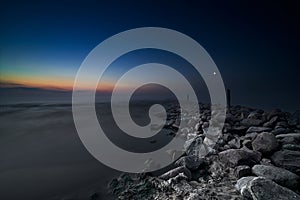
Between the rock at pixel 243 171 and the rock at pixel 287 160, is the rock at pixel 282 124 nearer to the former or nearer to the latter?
the rock at pixel 287 160

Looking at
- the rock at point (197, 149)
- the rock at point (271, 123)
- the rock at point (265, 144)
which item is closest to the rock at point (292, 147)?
the rock at point (265, 144)

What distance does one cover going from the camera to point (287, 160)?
90.7 inches

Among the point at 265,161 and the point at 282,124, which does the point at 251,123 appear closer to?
the point at 282,124

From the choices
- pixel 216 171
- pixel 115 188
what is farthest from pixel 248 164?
pixel 115 188

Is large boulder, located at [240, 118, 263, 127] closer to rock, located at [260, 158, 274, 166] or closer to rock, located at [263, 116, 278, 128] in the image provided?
rock, located at [263, 116, 278, 128]

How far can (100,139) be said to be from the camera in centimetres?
481

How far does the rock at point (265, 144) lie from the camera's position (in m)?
2.62

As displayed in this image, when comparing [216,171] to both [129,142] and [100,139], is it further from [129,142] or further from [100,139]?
[100,139]

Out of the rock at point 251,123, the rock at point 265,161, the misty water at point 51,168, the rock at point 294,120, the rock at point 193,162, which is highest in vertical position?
the rock at point 294,120

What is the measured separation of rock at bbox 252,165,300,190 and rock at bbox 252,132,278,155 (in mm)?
744

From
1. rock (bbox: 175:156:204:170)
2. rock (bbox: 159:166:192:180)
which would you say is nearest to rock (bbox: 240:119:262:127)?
rock (bbox: 175:156:204:170)

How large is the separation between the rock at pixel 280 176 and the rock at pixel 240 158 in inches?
12.2

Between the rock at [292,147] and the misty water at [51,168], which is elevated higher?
the rock at [292,147]

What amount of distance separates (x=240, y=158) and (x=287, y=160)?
0.61 meters
